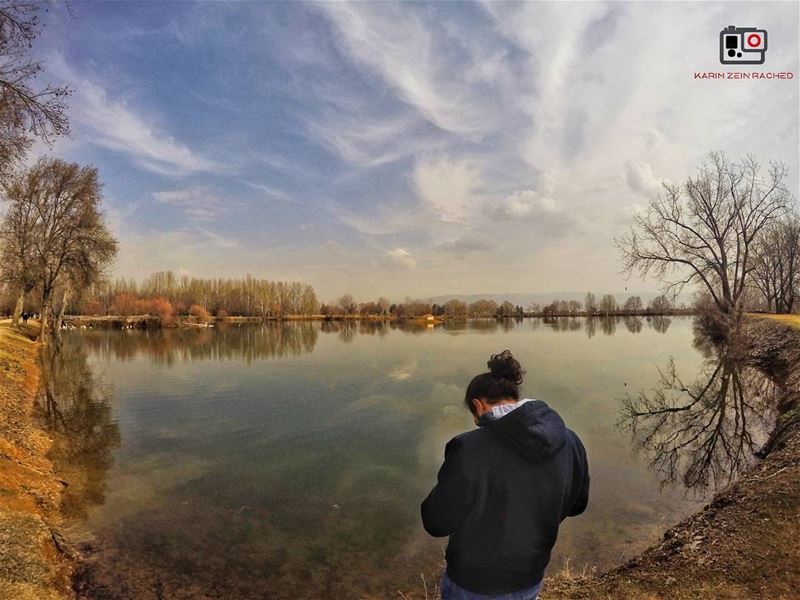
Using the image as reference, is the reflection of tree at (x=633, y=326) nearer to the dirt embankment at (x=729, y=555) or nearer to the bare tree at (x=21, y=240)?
the dirt embankment at (x=729, y=555)

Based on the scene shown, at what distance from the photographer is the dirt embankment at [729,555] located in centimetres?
439

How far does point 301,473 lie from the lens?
31.3ft

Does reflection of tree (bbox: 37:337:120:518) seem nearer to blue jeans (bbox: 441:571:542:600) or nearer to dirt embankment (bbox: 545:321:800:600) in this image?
blue jeans (bbox: 441:571:542:600)

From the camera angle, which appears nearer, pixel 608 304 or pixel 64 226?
pixel 64 226

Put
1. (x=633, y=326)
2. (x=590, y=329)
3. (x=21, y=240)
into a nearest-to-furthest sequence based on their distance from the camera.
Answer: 1. (x=21, y=240)
2. (x=590, y=329)
3. (x=633, y=326)

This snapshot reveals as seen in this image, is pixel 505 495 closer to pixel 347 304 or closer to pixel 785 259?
pixel 785 259

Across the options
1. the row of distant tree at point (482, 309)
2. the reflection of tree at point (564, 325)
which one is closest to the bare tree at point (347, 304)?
the row of distant tree at point (482, 309)

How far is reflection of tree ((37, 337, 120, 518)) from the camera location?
844 cm

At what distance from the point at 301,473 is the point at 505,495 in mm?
8410

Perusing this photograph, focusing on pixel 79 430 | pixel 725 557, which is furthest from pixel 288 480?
pixel 79 430

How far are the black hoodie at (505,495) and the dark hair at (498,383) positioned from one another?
0.18m

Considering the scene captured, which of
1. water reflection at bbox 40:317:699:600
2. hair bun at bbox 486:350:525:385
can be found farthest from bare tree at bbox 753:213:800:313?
hair bun at bbox 486:350:525:385

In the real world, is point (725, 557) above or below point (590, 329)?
below

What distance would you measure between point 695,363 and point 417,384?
16.5 meters
